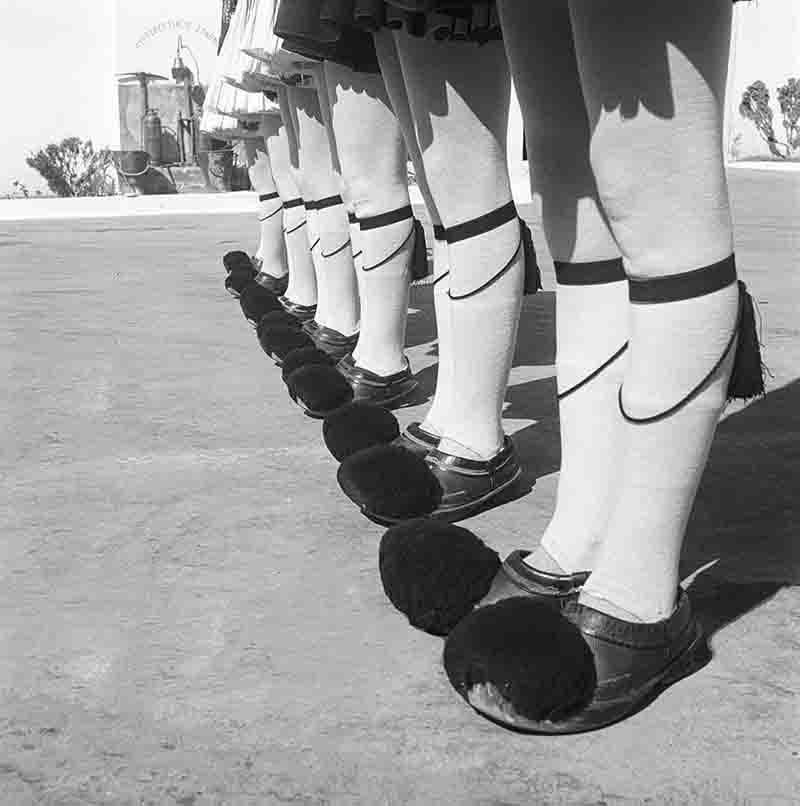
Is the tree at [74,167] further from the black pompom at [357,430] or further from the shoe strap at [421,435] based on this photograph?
the shoe strap at [421,435]

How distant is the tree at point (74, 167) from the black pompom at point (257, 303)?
34.4 ft

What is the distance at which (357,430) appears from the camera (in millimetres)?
2043

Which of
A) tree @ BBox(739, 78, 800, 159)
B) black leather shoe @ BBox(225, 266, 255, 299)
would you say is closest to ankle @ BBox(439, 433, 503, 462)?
black leather shoe @ BBox(225, 266, 255, 299)

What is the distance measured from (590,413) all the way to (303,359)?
1367mm

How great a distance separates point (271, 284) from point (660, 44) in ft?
11.7

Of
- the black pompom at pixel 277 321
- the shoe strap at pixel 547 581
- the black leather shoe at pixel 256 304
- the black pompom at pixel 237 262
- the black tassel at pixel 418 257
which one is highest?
the black tassel at pixel 418 257

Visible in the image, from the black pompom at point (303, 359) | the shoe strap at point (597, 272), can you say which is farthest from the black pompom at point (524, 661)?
the black pompom at point (303, 359)

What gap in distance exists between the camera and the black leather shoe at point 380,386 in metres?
2.52

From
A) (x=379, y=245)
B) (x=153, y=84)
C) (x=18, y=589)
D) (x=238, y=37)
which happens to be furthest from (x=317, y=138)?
(x=153, y=84)

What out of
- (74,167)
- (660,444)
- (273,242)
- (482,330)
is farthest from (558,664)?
(74,167)

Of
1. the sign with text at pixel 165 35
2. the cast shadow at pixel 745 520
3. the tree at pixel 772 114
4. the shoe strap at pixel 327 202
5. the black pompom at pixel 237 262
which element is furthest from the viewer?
the tree at pixel 772 114

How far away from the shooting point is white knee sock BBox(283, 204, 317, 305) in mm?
3867

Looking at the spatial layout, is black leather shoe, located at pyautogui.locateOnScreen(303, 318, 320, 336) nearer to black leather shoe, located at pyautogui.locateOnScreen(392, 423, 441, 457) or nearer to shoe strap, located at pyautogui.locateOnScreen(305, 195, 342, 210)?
shoe strap, located at pyautogui.locateOnScreen(305, 195, 342, 210)

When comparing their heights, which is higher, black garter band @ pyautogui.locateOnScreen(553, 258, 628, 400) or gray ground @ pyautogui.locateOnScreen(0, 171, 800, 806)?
black garter band @ pyautogui.locateOnScreen(553, 258, 628, 400)
